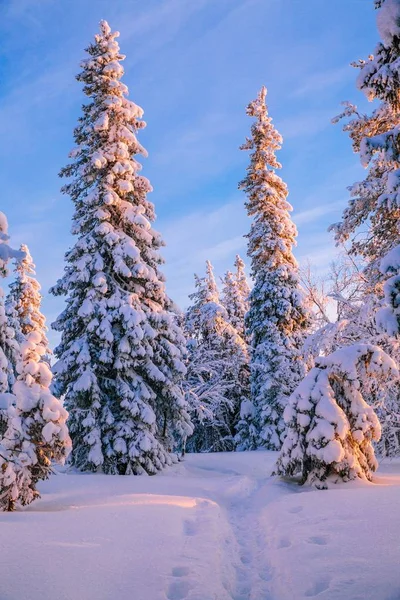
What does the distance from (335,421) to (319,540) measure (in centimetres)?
458

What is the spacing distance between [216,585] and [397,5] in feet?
20.9

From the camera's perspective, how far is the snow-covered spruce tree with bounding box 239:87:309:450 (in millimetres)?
22000

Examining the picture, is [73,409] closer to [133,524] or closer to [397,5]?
[133,524]

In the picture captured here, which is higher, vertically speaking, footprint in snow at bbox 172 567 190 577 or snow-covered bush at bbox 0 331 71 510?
snow-covered bush at bbox 0 331 71 510

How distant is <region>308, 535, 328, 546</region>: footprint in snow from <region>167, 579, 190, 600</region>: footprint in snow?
6.62 ft

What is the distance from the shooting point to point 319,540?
219 inches

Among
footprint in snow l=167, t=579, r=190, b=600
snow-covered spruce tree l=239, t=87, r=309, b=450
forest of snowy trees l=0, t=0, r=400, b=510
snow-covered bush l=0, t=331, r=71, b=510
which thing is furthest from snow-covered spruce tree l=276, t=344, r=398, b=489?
snow-covered spruce tree l=239, t=87, r=309, b=450

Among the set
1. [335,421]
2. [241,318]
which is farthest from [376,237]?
[241,318]

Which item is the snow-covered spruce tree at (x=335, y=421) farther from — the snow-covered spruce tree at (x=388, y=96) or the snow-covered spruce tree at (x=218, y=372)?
the snow-covered spruce tree at (x=218, y=372)

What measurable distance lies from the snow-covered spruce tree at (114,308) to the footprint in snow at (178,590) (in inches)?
363

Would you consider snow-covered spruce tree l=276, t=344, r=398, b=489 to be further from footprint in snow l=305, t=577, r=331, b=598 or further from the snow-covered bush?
footprint in snow l=305, t=577, r=331, b=598

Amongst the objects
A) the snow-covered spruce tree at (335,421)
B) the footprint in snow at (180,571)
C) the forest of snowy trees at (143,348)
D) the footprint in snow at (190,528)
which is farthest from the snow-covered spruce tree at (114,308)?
the footprint in snow at (180,571)

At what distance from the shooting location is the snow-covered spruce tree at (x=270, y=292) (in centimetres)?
2200

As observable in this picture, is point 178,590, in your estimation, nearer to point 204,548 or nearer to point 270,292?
point 204,548
